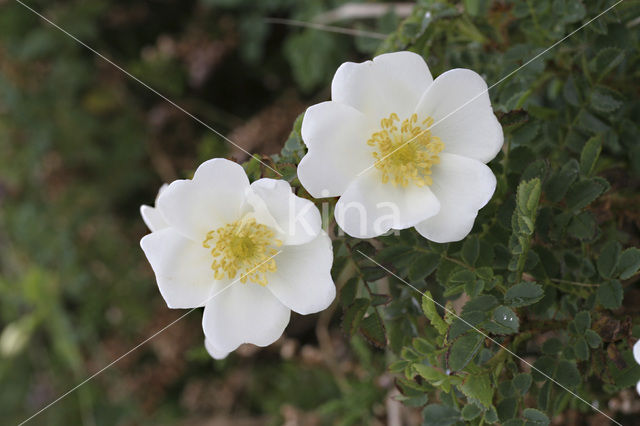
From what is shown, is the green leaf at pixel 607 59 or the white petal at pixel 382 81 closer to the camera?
the white petal at pixel 382 81

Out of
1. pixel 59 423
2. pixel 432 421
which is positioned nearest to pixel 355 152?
pixel 432 421

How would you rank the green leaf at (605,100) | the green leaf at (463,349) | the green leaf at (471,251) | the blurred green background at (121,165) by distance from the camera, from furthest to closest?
the blurred green background at (121,165) < the green leaf at (605,100) < the green leaf at (471,251) < the green leaf at (463,349)

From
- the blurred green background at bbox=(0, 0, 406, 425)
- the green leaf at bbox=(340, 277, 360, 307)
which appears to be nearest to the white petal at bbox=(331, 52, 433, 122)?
the green leaf at bbox=(340, 277, 360, 307)

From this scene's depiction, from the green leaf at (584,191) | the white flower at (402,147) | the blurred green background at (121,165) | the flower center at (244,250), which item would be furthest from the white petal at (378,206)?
the blurred green background at (121,165)

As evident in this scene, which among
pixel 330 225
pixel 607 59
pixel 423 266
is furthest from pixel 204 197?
pixel 607 59

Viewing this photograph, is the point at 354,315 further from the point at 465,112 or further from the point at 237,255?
the point at 465,112

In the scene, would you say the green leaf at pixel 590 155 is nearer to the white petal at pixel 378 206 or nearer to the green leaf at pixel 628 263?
the green leaf at pixel 628 263
